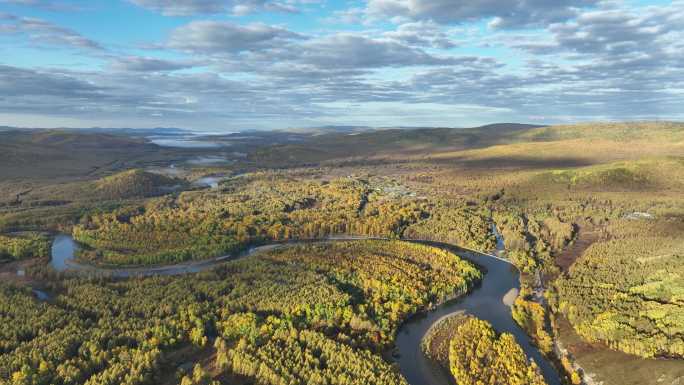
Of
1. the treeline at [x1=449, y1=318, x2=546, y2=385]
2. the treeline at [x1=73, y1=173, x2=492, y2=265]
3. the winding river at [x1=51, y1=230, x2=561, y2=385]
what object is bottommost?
the winding river at [x1=51, y1=230, x2=561, y2=385]

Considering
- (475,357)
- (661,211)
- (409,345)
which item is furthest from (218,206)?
(661,211)

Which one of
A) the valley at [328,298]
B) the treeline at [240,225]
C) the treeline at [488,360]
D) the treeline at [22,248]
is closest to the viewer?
the treeline at [488,360]

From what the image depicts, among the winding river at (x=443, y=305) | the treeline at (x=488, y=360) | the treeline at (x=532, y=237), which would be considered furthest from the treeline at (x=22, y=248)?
the treeline at (x=532, y=237)

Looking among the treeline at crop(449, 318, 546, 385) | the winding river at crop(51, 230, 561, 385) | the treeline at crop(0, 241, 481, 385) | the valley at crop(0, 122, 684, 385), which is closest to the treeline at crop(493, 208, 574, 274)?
the valley at crop(0, 122, 684, 385)

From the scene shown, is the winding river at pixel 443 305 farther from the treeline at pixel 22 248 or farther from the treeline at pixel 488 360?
the treeline at pixel 22 248

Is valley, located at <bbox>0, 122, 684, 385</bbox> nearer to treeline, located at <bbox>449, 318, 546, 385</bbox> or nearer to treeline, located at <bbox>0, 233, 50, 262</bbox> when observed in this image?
treeline, located at <bbox>449, 318, 546, 385</bbox>

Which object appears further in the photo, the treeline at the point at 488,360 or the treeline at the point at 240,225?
the treeline at the point at 240,225
